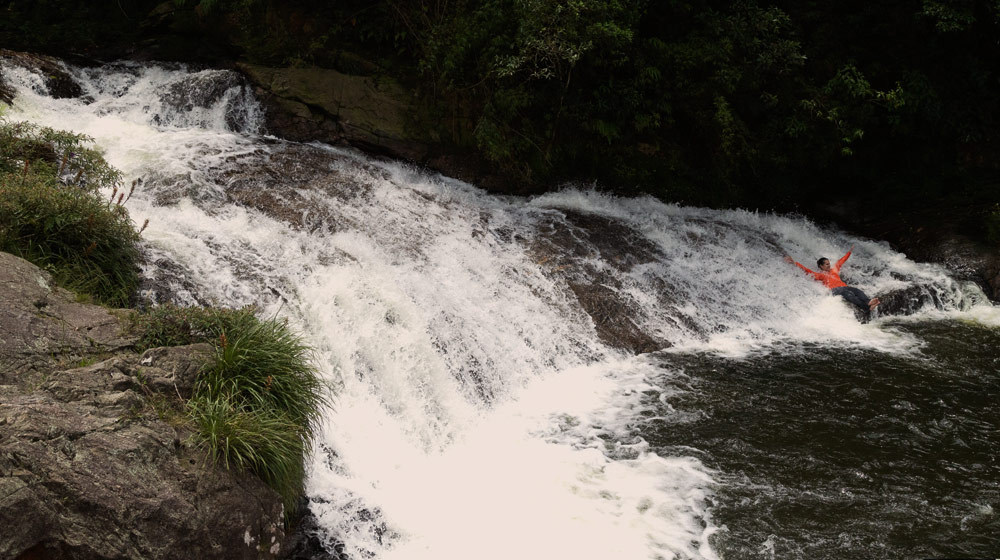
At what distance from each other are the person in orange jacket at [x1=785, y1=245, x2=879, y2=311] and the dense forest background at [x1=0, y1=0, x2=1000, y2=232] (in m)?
2.23

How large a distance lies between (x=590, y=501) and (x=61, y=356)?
3987mm

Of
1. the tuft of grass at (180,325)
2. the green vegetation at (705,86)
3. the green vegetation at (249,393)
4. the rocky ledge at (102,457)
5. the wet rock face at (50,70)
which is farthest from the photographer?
the green vegetation at (705,86)

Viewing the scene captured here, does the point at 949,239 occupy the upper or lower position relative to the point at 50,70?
upper

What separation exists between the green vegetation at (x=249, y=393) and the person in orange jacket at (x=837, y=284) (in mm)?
7811

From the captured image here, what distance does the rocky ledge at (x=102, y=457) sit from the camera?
3900mm

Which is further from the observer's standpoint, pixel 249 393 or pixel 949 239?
pixel 949 239

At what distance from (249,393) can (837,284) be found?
8628 mm

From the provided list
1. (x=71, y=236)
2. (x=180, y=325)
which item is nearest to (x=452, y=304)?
(x=180, y=325)

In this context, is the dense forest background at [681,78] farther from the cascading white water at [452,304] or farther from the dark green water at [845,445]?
the dark green water at [845,445]

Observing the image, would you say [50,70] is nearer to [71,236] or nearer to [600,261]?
[71,236]

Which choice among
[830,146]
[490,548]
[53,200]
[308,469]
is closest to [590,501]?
[490,548]

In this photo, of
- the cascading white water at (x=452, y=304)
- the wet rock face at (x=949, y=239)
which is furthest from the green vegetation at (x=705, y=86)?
the cascading white water at (x=452, y=304)

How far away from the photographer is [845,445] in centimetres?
666

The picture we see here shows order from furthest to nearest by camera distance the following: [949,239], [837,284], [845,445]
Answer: [949,239] → [837,284] → [845,445]
